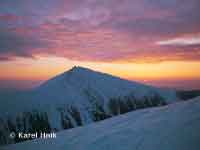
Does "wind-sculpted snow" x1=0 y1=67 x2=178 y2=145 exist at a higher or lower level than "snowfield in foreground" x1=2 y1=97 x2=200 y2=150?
lower

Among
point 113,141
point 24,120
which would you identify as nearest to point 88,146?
point 113,141

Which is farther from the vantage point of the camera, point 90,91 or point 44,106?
point 90,91

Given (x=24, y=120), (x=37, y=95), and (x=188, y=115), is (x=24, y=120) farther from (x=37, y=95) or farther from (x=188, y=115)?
(x=188, y=115)

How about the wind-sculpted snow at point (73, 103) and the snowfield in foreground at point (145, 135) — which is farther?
the wind-sculpted snow at point (73, 103)

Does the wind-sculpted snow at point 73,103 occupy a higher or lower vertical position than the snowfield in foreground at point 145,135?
lower

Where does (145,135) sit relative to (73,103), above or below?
above

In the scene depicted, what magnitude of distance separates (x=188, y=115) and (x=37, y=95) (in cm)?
14890

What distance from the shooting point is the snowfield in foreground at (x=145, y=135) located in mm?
10484

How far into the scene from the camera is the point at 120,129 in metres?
13.2

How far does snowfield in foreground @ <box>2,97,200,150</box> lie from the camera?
34.4ft

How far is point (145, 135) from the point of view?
458 inches

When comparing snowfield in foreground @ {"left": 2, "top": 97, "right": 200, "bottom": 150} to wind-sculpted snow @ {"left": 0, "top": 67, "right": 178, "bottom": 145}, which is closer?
snowfield in foreground @ {"left": 2, "top": 97, "right": 200, "bottom": 150}

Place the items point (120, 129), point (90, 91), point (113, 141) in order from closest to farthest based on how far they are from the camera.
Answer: point (113, 141)
point (120, 129)
point (90, 91)

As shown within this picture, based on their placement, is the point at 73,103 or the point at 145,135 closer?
the point at 145,135
